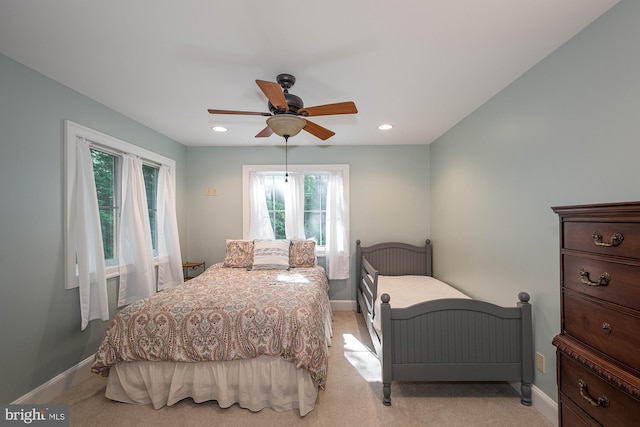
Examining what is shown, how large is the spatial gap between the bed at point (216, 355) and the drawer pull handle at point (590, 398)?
4.44 feet

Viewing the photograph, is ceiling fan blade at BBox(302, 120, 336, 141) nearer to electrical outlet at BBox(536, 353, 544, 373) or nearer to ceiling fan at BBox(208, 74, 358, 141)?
ceiling fan at BBox(208, 74, 358, 141)

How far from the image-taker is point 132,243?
2.79m

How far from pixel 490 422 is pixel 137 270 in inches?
129

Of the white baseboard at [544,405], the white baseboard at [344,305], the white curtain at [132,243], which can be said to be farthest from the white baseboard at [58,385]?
the white baseboard at [544,405]

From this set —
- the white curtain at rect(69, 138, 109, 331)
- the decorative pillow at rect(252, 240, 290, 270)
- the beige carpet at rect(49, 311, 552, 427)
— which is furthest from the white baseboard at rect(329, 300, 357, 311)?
the white curtain at rect(69, 138, 109, 331)

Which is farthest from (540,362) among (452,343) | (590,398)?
(590,398)

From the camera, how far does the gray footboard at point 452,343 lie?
76.0 inches

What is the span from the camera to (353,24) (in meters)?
1.47

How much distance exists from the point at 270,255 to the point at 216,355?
1.61 m

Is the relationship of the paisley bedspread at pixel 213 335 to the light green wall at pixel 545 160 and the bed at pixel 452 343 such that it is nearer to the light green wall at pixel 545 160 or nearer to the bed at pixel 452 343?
the bed at pixel 452 343

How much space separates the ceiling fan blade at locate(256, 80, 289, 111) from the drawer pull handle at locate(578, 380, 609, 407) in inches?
82.6

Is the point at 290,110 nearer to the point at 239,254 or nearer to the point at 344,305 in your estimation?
the point at 239,254

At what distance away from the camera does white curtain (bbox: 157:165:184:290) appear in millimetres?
3338

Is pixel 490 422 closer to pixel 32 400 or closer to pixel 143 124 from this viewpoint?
pixel 32 400
